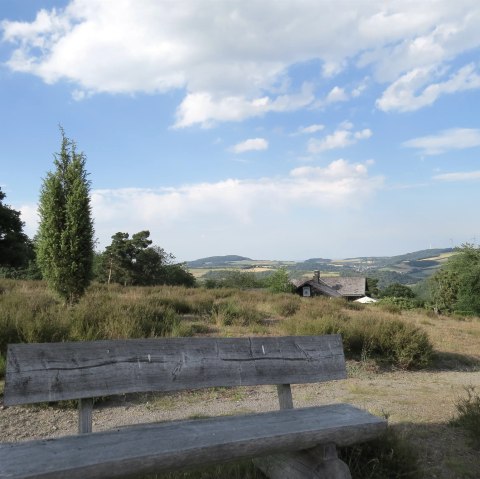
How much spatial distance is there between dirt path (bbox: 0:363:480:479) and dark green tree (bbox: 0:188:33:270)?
19.2 metres

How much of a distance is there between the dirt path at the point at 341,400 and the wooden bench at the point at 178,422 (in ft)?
3.88

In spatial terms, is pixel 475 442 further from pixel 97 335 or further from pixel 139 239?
pixel 139 239

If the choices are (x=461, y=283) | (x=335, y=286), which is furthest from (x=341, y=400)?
(x=335, y=286)

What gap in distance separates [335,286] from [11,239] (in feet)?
210

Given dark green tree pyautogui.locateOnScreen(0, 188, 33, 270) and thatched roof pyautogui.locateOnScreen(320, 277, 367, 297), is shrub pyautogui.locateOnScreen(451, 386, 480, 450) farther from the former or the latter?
thatched roof pyautogui.locateOnScreen(320, 277, 367, 297)

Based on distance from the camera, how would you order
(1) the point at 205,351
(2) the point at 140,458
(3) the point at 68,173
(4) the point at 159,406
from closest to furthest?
(2) the point at 140,458 < (1) the point at 205,351 < (4) the point at 159,406 < (3) the point at 68,173

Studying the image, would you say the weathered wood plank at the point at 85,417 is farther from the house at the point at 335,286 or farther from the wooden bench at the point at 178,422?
the house at the point at 335,286

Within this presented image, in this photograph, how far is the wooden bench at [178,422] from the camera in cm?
196

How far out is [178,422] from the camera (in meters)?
2.51

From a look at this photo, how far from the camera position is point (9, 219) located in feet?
72.4

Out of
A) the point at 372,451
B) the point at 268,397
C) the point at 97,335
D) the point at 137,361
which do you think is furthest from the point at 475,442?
the point at 97,335

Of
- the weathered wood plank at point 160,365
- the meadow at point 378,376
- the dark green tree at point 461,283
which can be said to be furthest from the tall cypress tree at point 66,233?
the dark green tree at point 461,283

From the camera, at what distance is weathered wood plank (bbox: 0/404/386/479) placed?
73.2 inches

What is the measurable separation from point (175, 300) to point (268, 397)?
7468 mm
